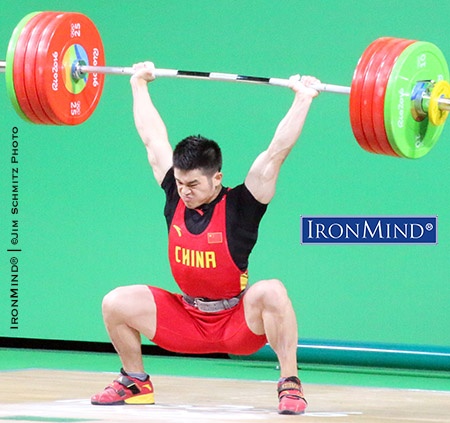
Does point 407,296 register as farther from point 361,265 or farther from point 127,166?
point 127,166

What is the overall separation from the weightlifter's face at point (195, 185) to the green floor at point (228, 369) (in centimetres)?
174

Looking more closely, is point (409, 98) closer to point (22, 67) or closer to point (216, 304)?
point (216, 304)

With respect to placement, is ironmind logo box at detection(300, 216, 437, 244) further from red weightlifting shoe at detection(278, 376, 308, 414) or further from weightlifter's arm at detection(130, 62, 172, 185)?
red weightlifting shoe at detection(278, 376, 308, 414)

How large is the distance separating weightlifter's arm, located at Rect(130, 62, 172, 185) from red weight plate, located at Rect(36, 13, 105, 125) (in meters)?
0.38

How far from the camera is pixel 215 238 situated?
4844 millimetres

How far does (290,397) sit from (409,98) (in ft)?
4.08

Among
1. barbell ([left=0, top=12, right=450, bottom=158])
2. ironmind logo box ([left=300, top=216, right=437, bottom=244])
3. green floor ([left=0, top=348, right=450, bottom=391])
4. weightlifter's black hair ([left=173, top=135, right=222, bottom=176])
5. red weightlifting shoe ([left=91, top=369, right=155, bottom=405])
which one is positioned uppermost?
barbell ([left=0, top=12, right=450, bottom=158])

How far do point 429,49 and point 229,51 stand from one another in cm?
244

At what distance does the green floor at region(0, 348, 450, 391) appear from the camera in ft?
21.2

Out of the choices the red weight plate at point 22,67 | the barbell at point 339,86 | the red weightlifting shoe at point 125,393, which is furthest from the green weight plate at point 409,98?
the red weight plate at point 22,67

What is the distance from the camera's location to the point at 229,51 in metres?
7.28

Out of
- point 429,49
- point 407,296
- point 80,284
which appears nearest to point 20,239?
point 80,284

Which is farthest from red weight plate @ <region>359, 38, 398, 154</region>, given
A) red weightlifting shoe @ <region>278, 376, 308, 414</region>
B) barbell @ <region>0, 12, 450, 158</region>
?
red weightlifting shoe @ <region>278, 376, 308, 414</region>

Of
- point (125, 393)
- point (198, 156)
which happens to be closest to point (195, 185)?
point (198, 156)
